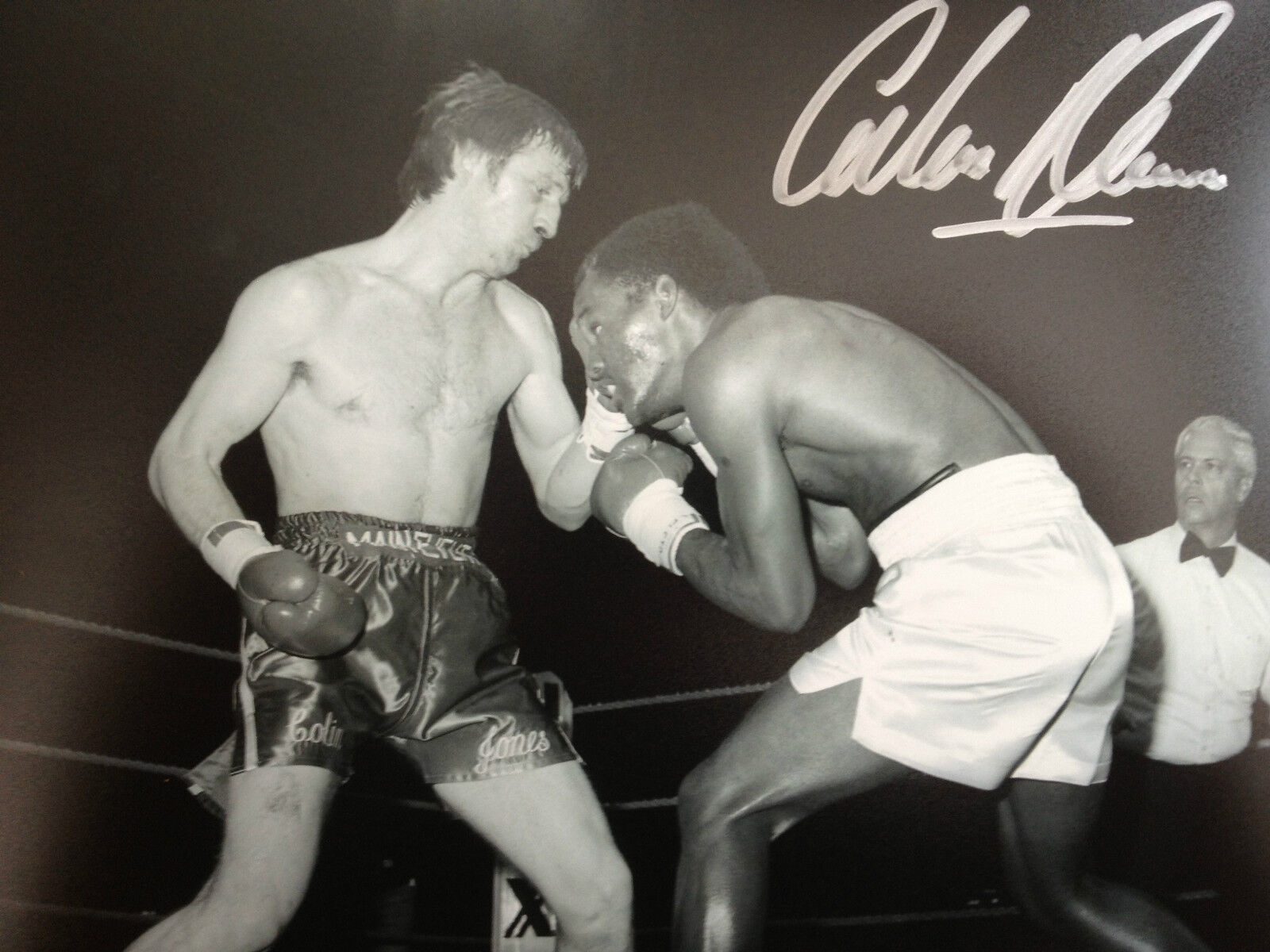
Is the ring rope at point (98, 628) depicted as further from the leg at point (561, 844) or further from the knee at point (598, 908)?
the knee at point (598, 908)

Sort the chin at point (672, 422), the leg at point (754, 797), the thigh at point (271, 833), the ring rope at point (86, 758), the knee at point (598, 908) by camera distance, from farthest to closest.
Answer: the chin at point (672, 422), the ring rope at point (86, 758), the knee at point (598, 908), the thigh at point (271, 833), the leg at point (754, 797)

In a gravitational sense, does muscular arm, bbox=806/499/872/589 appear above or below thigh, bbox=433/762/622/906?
above

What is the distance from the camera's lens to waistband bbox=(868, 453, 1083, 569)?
1539 mm

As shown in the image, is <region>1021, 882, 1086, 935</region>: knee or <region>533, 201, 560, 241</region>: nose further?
<region>533, 201, 560, 241</region>: nose

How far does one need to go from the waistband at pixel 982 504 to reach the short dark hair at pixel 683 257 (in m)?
0.55

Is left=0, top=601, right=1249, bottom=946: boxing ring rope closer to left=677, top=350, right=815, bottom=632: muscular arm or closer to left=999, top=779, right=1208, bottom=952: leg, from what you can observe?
left=999, top=779, right=1208, bottom=952: leg

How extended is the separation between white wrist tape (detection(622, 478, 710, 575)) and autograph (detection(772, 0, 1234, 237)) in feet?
2.26

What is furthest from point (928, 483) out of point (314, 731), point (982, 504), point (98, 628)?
point (98, 628)

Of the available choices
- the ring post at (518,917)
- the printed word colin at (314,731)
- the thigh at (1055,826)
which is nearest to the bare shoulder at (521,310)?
the ring post at (518,917)

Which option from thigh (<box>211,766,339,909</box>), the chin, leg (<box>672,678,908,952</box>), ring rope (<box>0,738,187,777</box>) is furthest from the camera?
the chin

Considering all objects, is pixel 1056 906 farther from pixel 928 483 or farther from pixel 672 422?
pixel 672 422

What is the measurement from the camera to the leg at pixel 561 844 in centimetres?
164

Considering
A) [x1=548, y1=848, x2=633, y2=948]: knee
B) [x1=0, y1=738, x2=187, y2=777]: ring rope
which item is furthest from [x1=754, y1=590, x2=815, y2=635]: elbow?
[x1=0, y1=738, x2=187, y2=777]: ring rope

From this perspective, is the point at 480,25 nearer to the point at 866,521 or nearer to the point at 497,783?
the point at 866,521
